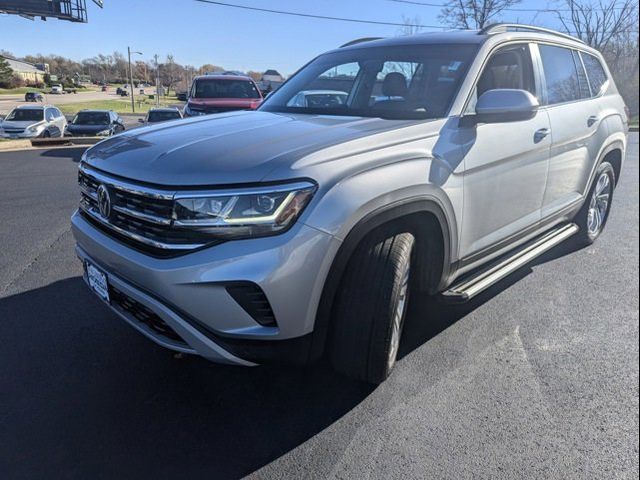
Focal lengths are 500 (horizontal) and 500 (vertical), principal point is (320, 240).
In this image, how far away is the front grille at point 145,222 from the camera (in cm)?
214

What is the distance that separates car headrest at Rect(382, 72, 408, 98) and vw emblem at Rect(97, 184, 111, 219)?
1.94 meters

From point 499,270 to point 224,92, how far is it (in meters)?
10.6

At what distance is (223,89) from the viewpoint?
12.6m

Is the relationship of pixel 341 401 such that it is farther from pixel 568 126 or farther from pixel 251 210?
pixel 568 126

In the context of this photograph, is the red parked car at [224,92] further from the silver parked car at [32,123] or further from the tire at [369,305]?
the tire at [369,305]

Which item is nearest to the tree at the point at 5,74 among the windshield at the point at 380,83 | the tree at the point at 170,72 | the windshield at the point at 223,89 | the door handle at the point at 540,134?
the windshield at the point at 223,89

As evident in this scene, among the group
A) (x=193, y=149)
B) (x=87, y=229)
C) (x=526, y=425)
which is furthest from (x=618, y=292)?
(x=87, y=229)

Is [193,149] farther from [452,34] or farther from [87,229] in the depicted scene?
[452,34]

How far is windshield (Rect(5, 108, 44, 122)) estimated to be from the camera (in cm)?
1860

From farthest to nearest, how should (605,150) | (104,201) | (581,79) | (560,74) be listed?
1. (605,150)
2. (581,79)
3. (560,74)
4. (104,201)

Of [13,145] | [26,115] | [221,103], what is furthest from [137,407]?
[26,115]

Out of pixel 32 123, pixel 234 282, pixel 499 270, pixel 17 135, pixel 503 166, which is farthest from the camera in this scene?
pixel 32 123

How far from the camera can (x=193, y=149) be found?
242 centimetres

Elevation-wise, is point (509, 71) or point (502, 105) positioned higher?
point (509, 71)
